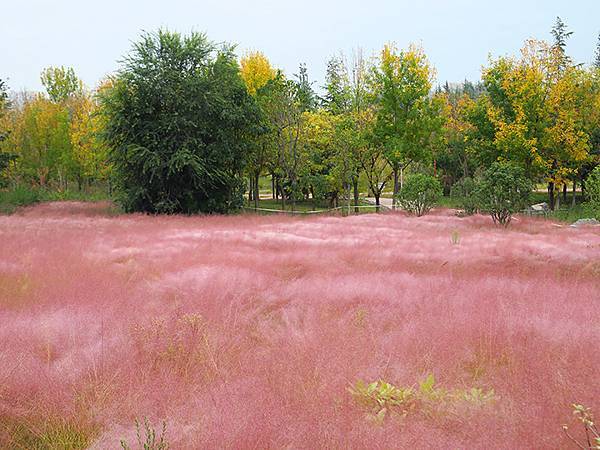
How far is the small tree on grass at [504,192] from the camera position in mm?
19848

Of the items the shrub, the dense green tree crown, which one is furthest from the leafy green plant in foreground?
the dense green tree crown

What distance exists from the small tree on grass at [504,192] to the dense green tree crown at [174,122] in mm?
15178

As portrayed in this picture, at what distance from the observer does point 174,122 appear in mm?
27281

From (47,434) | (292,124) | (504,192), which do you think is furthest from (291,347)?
(292,124)

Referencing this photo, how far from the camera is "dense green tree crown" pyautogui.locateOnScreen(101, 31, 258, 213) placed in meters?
27.7

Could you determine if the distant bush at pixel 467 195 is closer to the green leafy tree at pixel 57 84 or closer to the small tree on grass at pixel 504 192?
the small tree on grass at pixel 504 192

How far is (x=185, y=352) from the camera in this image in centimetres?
519

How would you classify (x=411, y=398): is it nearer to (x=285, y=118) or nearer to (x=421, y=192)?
(x=421, y=192)

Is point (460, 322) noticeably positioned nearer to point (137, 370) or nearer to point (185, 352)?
point (185, 352)

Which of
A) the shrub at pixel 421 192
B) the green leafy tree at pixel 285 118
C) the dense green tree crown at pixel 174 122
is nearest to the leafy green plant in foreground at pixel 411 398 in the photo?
the shrub at pixel 421 192

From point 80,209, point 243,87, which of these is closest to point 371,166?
point 243,87

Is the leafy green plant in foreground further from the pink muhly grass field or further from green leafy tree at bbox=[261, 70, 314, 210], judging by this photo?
green leafy tree at bbox=[261, 70, 314, 210]

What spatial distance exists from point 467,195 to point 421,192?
11.0 feet

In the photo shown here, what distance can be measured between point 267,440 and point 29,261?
9492 millimetres
